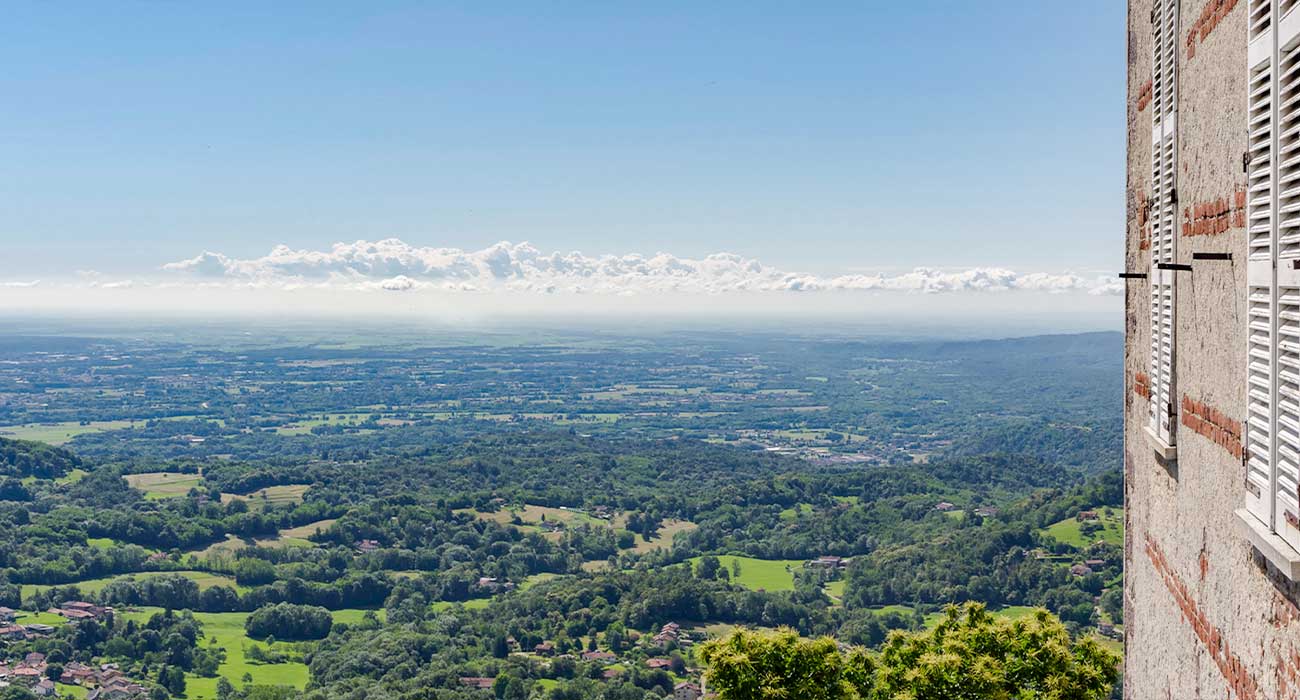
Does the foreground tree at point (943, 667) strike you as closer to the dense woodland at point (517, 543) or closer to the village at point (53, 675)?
the dense woodland at point (517, 543)

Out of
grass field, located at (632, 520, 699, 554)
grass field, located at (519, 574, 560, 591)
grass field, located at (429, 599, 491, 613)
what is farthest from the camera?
grass field, located at (632, 520, 699, 554)

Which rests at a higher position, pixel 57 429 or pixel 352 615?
pixel 57 429

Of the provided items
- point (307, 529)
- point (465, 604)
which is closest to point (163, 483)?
point (307, 529)

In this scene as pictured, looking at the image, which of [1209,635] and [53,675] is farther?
[53,675]

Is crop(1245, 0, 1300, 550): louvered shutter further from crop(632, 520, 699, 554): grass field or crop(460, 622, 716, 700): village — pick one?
crop(632, 520, 699, 554): grass field

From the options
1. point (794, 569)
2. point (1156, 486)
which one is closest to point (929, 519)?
point (794, 569)

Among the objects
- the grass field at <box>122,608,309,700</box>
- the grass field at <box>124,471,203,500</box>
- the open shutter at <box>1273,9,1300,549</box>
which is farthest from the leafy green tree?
the grass field at <box>124,471,203,500</box>

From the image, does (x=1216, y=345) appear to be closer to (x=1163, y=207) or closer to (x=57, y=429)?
(x=1163, y=207)
